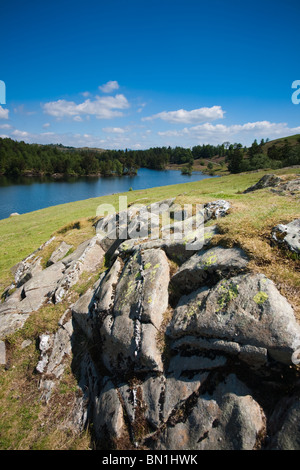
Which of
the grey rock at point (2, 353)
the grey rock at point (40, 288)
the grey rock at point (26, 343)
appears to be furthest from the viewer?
the grey rock at point (40, 288)

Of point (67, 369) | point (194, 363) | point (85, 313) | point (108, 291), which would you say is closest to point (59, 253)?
point (85, 313)

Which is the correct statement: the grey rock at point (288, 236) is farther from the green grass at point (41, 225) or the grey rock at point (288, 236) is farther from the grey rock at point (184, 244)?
the grey rock at point (184, 244)

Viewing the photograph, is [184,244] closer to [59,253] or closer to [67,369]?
[67,369]

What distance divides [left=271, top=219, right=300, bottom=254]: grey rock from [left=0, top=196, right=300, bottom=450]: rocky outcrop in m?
1.33

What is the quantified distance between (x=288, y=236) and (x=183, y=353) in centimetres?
503

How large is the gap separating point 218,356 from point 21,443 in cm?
707

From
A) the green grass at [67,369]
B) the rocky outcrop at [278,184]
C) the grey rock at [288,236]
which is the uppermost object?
the rocky outcrop at [278,184]

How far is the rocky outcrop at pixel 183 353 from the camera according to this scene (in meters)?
4.91

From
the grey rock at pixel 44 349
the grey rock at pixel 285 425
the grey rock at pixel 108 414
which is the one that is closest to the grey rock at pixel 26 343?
the grey rock at pixel 44 349

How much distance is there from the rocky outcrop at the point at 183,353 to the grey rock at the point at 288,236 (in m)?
1.33

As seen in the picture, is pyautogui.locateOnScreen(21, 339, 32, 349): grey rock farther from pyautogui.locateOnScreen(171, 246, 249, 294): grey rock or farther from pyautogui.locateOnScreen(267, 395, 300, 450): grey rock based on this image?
pyautogui.locateOnScreen(267, 395, 300, 450): grey rock

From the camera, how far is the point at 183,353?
6484 millimetres

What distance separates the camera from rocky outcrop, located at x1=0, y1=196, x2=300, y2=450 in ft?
16.1
